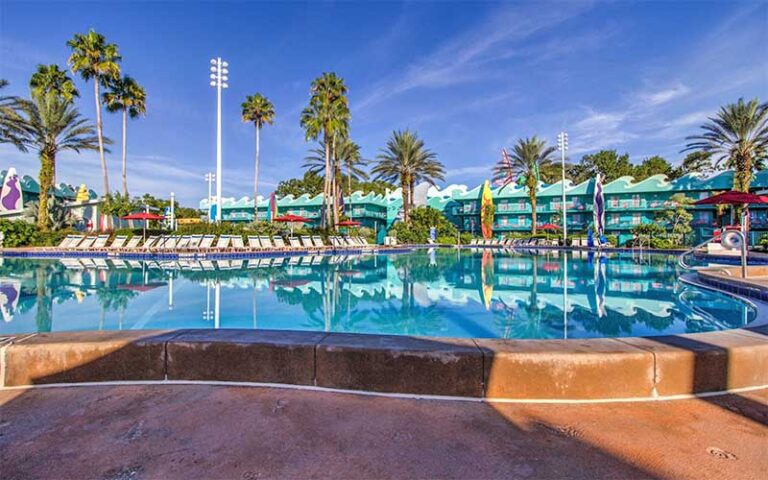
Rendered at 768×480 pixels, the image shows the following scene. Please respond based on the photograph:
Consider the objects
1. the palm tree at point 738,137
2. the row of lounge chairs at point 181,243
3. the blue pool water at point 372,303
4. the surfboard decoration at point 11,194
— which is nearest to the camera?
the blue pool water at point 372,303

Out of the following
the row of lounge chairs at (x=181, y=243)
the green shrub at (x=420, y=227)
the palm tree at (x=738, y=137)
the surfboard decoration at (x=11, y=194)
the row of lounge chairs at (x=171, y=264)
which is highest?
the palm tree at (x=738, y=137)

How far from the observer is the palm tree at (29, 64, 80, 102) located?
24.1 m

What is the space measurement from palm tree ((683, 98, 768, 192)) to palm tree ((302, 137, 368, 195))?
950 inches

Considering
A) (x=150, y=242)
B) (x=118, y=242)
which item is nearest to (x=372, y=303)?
(x=150, y=242)

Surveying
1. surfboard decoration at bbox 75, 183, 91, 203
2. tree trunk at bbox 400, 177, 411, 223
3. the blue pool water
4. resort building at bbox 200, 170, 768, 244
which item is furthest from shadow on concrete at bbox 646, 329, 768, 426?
surfboard decoration at bbox 75, 183, 91, 203

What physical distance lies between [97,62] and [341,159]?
17309 millimetres

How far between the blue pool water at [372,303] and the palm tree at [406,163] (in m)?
21.7

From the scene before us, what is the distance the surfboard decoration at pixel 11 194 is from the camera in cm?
2569

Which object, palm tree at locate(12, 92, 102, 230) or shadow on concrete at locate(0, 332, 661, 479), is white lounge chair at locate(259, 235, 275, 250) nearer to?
palm tree at locate(12, 92, 102, 230)

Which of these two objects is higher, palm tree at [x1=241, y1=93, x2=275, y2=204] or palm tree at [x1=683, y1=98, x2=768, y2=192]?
palm tree at [x1=241, y1=93, x2=275, y2=204]

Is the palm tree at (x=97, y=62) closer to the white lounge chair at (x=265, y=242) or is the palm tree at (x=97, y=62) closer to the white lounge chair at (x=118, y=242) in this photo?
the white lounge chair at (x=118, y=242)

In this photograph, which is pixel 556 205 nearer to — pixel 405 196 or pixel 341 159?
pixel 405 196

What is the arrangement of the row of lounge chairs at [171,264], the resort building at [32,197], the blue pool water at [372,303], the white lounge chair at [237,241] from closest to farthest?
1. the blue pool water at [372,303]
2. the row of lounge chairs at [171,264]
3. the white lounge chair at [237,241]
4. the resort building at [32,197]

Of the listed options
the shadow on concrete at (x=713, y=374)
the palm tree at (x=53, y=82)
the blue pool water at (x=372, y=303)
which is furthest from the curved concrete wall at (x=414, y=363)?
the palm tree at (x=53, y=82)
